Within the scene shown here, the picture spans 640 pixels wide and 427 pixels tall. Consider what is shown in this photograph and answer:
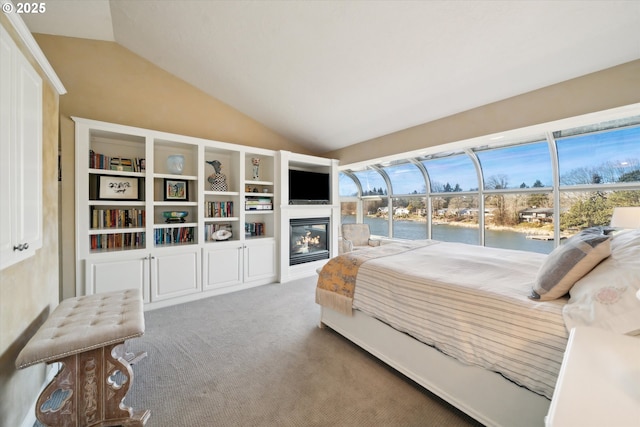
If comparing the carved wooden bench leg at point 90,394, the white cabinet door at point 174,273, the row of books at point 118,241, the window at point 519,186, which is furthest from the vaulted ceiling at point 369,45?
the carved wooden bench leg at point 90,394

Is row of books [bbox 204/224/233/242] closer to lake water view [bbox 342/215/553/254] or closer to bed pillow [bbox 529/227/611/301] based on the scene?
lake water view [bbox 342/215/553/254]

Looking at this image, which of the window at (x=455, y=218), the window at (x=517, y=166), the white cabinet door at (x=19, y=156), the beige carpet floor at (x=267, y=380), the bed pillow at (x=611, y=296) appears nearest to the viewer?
the bed pillow at (x=611, y=296)

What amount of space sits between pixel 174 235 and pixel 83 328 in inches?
82.4

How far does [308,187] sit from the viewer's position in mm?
4477

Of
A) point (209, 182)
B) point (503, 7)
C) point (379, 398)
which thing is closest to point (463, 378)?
point (379, 398)

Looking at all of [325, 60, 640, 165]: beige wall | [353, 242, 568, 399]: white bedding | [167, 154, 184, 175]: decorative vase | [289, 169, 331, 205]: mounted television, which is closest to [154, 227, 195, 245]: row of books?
[167, 154, 184, 175]: decorative vase

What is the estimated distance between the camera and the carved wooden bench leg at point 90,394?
1297 mm

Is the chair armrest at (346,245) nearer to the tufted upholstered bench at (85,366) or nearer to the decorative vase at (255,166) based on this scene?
the decorative vase at (255,166)

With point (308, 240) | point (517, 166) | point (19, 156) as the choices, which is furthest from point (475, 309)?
point (308, 240)

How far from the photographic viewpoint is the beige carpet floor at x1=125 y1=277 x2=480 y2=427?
1.47 meters

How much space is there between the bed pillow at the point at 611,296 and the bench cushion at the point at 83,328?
2.30m

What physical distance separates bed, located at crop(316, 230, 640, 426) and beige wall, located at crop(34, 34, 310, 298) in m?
3.16

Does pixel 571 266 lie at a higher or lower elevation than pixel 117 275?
higher

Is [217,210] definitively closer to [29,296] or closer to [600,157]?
[29,296]
